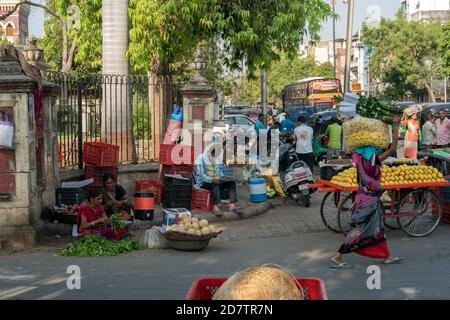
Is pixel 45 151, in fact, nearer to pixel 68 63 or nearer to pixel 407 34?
pixel 68 63

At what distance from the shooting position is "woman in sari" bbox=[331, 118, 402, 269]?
327 inches

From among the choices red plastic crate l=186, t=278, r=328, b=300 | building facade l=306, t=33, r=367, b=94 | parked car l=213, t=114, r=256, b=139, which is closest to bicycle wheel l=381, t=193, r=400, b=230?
red plastic crate l=186, t=278, r=328, b=300

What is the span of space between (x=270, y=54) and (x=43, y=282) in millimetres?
10222

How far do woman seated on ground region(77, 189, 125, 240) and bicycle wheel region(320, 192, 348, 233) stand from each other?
3.34m

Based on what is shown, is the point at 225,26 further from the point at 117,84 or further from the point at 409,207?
the point at 409,207

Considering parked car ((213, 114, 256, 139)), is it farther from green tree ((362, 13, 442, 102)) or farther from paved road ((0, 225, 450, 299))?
green tree ((362, 13, 442, 102))

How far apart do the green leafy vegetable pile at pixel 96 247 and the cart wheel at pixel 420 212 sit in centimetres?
414

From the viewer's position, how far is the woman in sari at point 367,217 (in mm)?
8312

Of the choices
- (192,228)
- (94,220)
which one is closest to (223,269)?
(192,228)

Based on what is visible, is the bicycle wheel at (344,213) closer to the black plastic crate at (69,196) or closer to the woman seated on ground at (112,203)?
the woman seated on ground at (112,203)

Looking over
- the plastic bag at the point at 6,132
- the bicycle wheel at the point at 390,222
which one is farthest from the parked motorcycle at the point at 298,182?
the plastic bag at the point at 6,132

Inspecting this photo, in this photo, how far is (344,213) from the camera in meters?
10.4

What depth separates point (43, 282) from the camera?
7711mm

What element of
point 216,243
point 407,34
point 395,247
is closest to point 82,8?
point 216,243
